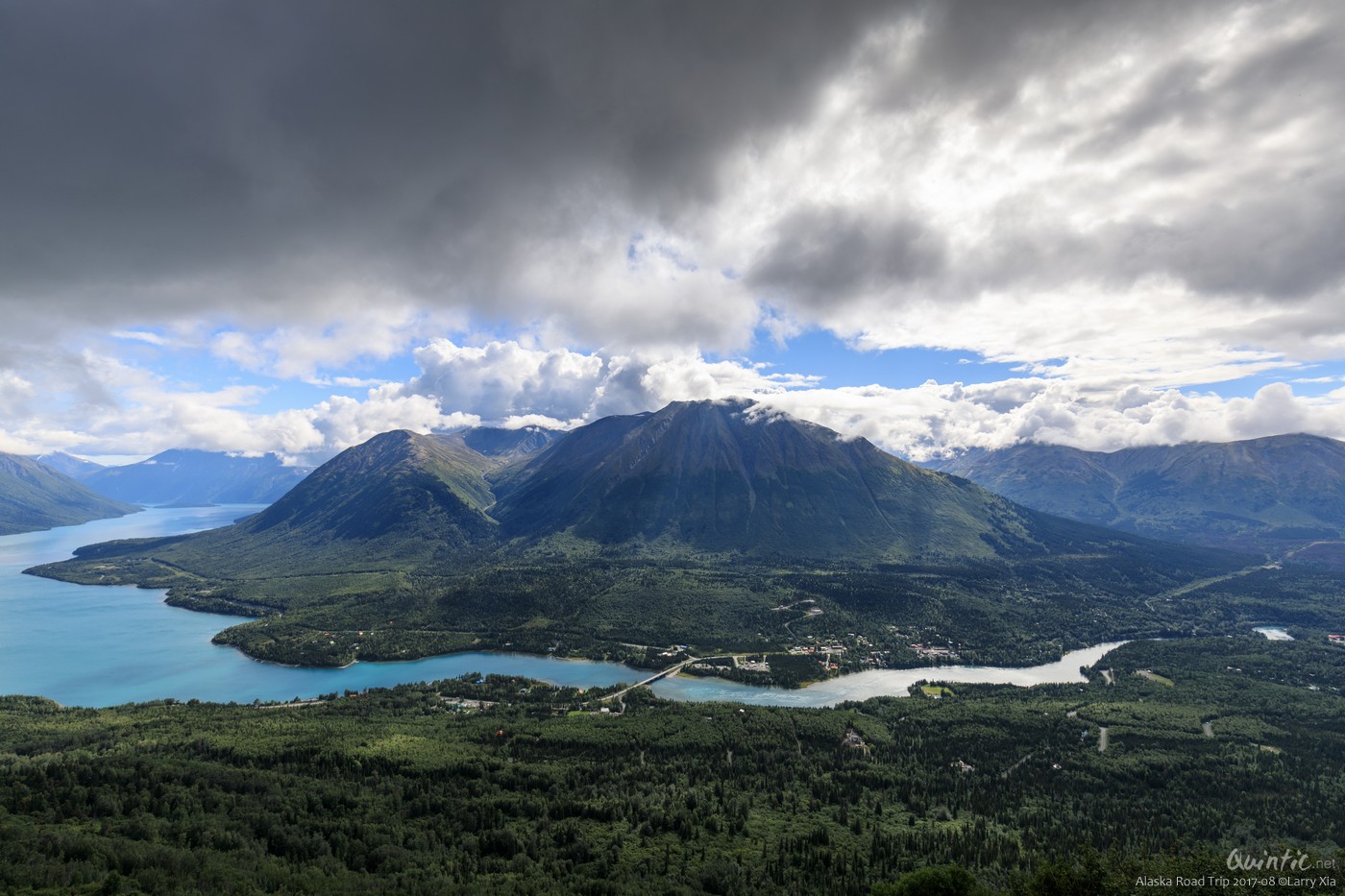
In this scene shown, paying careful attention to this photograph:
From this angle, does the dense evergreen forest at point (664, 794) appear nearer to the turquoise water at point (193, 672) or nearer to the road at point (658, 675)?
the road at point (658, 675)

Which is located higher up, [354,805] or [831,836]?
[354,805]

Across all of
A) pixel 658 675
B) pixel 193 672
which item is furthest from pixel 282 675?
pixel 658 675

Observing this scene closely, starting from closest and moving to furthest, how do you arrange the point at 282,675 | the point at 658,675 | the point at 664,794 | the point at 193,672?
the point at 664,794, the point at 658,675, the point at 282,675, the point at 193,672

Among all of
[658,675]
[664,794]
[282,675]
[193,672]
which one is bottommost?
[658,675]

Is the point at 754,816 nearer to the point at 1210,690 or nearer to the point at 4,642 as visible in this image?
the point at 1210,690

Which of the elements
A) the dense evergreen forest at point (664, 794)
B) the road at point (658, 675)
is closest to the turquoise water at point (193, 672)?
the road at point (658, 675)

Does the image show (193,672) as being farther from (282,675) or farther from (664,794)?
(664,794)

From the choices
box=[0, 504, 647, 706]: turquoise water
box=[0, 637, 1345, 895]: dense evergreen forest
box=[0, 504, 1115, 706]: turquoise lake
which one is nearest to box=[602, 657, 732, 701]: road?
box=[0, 504, 1115, 706]: turquoise lake

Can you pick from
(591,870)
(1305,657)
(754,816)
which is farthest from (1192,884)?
(1305,657)

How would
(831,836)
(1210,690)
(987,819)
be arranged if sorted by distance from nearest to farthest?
(831,836) < (987,819) < (1210,690)
